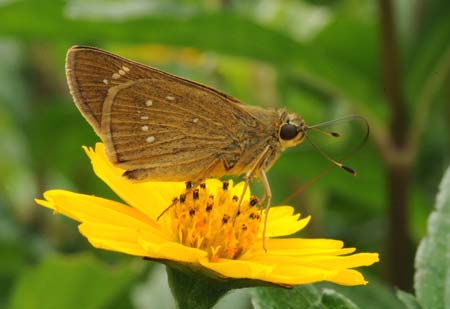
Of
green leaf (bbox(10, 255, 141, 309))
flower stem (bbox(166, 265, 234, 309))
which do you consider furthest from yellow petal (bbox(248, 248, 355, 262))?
green leaf (bbox(10, 255, 141, 309))

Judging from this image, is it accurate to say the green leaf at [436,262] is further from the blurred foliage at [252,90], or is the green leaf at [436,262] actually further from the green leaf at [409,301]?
the blurred foliage at [252,90]

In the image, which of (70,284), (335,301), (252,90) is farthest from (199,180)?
(252,90)

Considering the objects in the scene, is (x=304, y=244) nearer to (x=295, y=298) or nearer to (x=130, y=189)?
(x=295, y=298)

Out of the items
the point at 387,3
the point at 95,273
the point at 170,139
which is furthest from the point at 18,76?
the point at 170,139

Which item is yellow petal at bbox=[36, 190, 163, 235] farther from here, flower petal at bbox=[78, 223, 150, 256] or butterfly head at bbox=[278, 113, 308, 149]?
butterfly head at bbox=[278, 113, 308, 149]

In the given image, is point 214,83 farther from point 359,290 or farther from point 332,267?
point 332,267

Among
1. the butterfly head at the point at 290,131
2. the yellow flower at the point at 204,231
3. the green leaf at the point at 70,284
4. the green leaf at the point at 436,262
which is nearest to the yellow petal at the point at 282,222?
the yellow flower at the point at 204,231
